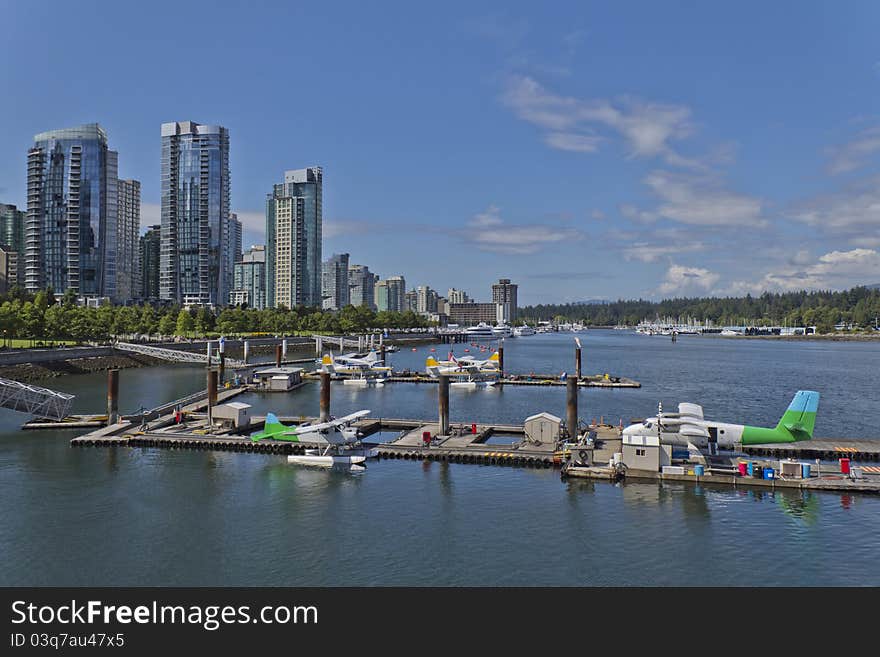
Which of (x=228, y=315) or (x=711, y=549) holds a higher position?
(x=228, y=315)

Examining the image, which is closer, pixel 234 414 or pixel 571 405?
pixel 571 405

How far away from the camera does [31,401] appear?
5869 centimetres

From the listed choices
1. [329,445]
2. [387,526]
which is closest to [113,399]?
[329,445]


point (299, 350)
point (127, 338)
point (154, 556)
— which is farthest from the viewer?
point (299, 350)

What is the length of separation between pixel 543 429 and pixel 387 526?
20003 mm

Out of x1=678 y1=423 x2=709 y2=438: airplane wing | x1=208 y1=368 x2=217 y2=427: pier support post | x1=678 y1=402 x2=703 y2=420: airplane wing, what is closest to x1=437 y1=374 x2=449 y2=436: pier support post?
x1=678 y1=402 x2=703 y2=420: airplane wing

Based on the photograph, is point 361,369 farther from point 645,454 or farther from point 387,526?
point 387,526

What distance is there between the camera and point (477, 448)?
4825 cm

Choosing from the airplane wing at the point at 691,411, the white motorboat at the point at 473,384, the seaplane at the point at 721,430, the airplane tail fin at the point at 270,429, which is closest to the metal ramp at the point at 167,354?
the white motorboat at the point at 473,384

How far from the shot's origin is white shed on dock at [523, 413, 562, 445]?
50.1m

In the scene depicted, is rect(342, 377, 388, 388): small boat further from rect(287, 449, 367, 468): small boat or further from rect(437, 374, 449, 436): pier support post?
rect(287, 449, 367, 468): small boat
